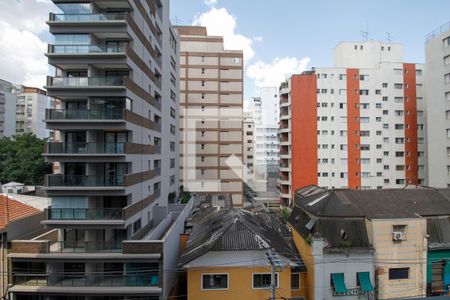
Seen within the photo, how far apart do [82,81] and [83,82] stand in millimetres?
78

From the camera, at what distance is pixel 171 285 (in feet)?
57.6

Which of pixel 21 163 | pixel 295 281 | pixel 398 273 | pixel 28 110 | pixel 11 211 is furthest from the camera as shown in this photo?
pixel 28 110

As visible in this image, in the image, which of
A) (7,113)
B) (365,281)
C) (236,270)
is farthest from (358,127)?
(7,113)

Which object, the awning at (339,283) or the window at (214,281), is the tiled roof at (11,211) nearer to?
the window at (214,281)

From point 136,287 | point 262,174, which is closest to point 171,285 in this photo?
point 136,287

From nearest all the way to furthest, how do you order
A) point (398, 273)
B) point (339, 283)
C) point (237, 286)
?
point (237, 286) → point (339, 283) → point (398, 273)

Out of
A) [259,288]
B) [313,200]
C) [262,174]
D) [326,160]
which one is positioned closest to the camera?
[259,288]

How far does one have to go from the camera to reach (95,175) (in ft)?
58.6

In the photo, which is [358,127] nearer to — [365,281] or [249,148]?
[365,281]

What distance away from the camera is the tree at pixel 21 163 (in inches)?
1497

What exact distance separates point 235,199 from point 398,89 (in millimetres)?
29068

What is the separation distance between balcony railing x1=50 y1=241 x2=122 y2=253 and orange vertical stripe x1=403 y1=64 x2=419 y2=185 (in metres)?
41.4

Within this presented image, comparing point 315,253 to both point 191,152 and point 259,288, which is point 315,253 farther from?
point 191,152

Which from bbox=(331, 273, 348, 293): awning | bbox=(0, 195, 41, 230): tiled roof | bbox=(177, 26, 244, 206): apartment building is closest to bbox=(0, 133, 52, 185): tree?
bbox=(177, 26, 244, 206): apartment building
